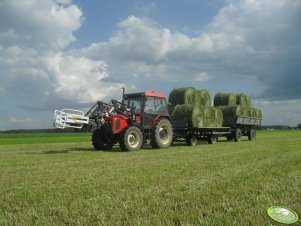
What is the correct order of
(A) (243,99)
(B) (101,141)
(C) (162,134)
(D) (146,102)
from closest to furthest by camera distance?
(D) (146,102) < (B) (101,141) < (C) (162,134) < (A) (243,99)

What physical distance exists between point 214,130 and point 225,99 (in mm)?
4054

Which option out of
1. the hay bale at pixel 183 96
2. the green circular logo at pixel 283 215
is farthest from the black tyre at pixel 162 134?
the green circular logo at pixel 283 215

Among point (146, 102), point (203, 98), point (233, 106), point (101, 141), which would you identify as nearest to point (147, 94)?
point (146, 102)

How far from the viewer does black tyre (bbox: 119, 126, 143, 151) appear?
1451 centimetres

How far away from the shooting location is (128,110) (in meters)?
15.6

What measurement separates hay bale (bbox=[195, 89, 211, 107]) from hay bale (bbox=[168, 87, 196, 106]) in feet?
0.82

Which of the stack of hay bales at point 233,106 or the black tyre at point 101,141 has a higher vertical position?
the stack of hay bales at point 233,106

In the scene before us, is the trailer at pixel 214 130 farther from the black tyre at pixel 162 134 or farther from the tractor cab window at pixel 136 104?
the tractor cab window at pixel 136 104

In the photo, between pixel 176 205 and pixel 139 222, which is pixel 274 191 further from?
pixel 139 222

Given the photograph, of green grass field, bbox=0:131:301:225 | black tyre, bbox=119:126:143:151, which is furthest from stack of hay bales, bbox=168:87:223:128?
green grass field, bbox=0:131:301:225

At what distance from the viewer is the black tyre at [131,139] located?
47.6ft

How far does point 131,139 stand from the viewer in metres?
15.1

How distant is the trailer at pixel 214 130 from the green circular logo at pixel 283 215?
1363cm

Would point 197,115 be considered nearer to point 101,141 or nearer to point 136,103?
point 136,103
